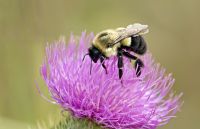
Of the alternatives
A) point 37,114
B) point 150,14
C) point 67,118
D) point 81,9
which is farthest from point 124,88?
point 150,14

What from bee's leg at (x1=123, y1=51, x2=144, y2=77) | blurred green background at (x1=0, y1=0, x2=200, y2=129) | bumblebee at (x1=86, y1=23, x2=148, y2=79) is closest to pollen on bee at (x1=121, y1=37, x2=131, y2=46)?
bumblebee at (x1=86, y1=23, x2=148, y2=79)

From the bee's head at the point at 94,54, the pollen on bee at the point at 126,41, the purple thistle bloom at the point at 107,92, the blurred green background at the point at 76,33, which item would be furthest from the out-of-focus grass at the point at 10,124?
the pollen on bee at the point at 126,41

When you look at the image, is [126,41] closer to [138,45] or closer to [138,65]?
[138,45]

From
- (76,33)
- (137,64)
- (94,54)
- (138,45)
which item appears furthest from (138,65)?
(76,33)

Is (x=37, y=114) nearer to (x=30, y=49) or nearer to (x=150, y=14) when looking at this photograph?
(x=30, y=49)

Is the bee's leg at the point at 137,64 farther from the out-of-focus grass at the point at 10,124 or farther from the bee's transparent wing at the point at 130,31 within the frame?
the out-of-focus grass at the point at 10,124

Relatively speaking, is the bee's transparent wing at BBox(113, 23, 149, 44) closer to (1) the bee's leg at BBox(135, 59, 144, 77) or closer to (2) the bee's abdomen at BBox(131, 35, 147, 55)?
(2) the bee's abdomen at BBox(131, 35, 147, 55)
